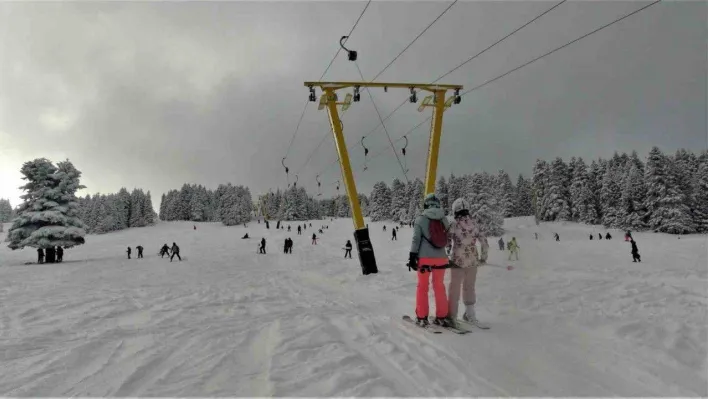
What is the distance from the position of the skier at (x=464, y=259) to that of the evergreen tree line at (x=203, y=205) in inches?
4135

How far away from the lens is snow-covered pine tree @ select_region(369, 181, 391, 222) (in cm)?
9975

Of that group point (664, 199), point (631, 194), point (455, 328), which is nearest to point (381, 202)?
point (631, 194)

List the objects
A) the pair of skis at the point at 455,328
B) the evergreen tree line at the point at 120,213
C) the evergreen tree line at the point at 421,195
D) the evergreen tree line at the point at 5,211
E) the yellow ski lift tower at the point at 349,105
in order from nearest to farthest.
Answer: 1. the pair of skis at the point at 455,328
2. the yellow ski lift tower at the point at 349,105
3. the evergreen tree line at the point at 421,195
4. the evergreen tree line at the point at 120,213
5. the evergreen tree line at the point at 5,211

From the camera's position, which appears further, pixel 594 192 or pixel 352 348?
pixel 594 192

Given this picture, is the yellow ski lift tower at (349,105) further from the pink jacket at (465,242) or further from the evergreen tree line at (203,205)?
the evergreen tree line at (203,205)

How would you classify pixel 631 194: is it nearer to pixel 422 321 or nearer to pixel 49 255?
pixel 422 321

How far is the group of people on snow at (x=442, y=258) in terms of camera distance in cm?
538

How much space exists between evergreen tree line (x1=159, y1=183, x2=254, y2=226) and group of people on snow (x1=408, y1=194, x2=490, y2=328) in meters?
105

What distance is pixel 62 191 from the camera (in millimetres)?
34188

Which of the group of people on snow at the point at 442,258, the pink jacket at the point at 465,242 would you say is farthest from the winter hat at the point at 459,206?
the pink jacket at the point at 465,242

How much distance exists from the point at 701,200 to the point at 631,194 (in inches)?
370

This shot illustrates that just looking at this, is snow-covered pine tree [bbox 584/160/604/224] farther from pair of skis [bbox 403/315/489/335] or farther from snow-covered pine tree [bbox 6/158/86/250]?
snow-covered pine tree [bbox 6/158/86/250]

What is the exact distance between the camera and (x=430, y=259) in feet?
17.7

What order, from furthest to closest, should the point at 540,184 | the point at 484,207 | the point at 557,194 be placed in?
1. the point at 540,184
2. the point at 557,194
3. the point at 484,207
